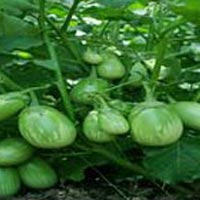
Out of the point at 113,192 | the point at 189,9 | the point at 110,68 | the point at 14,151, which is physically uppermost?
the point at 189,9

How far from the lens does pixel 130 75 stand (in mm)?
1147

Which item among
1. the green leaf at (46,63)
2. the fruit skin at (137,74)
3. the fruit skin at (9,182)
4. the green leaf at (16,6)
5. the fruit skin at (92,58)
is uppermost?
the green leaf at (16,6)

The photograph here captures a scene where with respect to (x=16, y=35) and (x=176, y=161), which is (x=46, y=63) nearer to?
(x=16, y=35)

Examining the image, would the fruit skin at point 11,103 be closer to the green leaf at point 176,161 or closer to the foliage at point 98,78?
the foliage at point 98,78

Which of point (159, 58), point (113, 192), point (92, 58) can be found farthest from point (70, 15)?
point (113, 192)

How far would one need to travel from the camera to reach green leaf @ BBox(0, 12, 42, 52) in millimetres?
1134

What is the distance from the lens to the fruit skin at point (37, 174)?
1135mm

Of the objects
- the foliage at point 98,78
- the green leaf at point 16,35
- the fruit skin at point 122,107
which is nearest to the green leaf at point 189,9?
the foliage at point 98,78

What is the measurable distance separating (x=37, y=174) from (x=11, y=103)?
0.58ft

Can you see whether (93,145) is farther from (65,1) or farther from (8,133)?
(65,1)

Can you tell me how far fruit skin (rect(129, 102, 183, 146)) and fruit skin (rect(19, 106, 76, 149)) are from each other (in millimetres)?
97

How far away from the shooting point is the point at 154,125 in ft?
3.18

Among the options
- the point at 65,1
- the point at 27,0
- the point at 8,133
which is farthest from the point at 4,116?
the point at 65,1

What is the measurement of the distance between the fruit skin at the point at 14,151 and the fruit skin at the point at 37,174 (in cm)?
3
